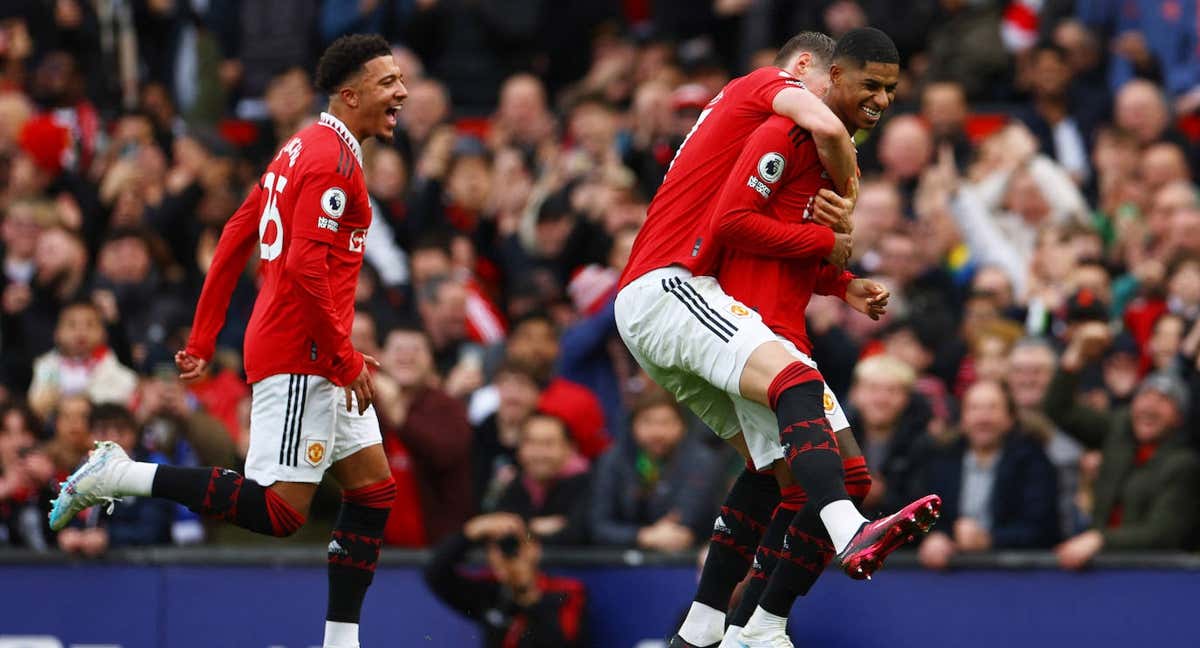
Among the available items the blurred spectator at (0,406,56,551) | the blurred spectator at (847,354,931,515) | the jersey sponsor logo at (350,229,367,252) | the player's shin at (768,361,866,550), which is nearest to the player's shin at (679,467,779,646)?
the player's shin at (768,361,866,550)

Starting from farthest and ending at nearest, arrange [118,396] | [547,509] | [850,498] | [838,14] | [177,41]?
[177,41]
[838,14]
[118,396]
[547,509]
[850,498]

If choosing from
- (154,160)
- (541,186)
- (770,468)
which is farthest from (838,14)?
(770,468)

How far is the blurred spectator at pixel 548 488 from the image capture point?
12312 millimetres

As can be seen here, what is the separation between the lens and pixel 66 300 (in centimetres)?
1541

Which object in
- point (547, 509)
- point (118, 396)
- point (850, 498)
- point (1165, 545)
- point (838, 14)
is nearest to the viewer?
point (850, 498)

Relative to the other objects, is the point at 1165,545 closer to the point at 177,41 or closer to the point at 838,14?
the point at 838,14

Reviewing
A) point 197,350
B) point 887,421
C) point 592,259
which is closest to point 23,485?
point 592,259

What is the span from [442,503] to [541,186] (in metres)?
3.56

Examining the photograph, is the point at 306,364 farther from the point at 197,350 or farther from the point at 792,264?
the point at 792,264

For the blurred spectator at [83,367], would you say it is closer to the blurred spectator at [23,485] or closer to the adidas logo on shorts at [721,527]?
the blurred spectator at [23,485]

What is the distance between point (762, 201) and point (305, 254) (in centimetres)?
188

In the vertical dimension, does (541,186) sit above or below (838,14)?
below

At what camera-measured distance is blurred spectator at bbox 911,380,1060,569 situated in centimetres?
1156

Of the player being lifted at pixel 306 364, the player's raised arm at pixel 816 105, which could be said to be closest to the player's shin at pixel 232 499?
the player being lifted at pixel 306 364
